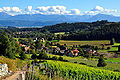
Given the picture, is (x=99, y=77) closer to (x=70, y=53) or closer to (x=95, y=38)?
(x=70, y=53)

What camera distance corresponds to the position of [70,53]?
71.1 metres

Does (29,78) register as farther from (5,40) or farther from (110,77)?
(5,40)

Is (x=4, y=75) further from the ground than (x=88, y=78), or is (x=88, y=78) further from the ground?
(x=4, y=75)

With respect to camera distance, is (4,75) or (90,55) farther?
(90,55)

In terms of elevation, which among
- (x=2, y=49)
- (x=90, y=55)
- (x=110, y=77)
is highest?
(x=2, y=49)

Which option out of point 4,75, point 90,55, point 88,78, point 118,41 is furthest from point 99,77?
point 118,41

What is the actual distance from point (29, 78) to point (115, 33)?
102599 millimetres

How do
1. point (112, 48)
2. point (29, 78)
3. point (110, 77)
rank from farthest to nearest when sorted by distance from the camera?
point (112, 48) → point (110, 77) → point (29, 78)

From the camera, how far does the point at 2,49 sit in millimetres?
32875

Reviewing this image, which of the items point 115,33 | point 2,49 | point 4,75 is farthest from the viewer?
point 115,33

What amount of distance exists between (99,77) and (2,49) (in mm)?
18708

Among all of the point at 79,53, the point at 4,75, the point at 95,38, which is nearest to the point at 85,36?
the point at 95,38

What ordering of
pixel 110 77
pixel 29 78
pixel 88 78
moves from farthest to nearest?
pixel 110 77, pixel 88 78, pixel 29 78

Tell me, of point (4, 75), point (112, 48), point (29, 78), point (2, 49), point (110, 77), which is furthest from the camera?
point (112, 48)
